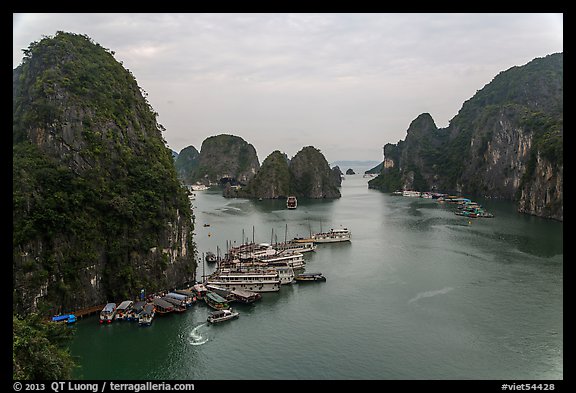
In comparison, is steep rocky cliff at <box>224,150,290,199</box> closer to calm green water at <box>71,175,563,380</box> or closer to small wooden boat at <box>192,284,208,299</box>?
calm green water at <box>71,175,563,380</box>

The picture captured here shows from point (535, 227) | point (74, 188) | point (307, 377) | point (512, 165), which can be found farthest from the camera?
point (512, 165)

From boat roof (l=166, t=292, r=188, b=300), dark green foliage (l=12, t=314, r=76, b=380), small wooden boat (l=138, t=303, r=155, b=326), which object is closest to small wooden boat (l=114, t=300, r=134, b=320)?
small wooden boat (l=138, t=303, r=155, b=326)

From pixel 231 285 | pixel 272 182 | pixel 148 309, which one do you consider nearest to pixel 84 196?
pixel 148 309

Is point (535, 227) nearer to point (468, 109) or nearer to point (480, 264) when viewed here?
point (480, 264)

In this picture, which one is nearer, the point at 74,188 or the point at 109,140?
the point at 74,188

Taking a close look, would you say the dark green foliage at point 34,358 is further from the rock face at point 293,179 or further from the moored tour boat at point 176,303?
the rock face at point 293,179
